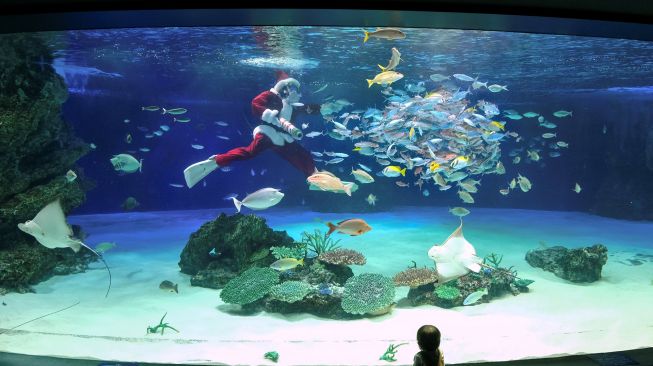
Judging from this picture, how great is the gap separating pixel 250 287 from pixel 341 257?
6.38 ft

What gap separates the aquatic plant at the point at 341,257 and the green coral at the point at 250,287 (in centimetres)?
107

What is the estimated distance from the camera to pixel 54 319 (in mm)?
6238

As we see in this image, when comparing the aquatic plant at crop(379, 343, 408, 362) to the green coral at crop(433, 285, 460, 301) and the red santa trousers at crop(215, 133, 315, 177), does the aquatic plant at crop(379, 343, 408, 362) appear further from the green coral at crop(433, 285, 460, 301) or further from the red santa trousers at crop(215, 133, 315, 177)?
the red santa trousers at crop(215, 133, 315, 177)

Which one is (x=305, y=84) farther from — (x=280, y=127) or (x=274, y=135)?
(x=274, y=135)

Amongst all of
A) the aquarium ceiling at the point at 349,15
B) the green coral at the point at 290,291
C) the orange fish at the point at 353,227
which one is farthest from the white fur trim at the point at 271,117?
the aquarium ceiling at the point at 349,15

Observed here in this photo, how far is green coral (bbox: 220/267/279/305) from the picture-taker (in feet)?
21.7

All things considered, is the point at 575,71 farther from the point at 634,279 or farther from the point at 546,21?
Result: the point at 546,21

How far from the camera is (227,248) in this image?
8.55m

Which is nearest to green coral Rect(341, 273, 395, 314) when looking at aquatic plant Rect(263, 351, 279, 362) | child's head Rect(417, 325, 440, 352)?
aquatic plant Rect(263, 351, 279, 362)

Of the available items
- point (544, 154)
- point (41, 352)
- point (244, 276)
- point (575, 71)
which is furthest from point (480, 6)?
point (544, 154)

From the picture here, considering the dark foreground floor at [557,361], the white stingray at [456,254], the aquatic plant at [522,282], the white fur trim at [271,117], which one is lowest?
the aquatic plant at [522,282]

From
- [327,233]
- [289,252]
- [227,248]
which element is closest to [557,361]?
[327,233]

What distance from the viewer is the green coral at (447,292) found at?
6.89 meters

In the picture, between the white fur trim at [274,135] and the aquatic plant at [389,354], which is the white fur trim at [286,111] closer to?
the white fur trim at [274,135]
